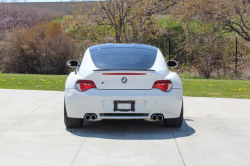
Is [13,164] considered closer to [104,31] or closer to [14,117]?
[14,117]

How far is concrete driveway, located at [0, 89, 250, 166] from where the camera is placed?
5.72 meters

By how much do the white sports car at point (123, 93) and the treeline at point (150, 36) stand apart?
48.8ft

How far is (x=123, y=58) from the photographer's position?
25.3ft

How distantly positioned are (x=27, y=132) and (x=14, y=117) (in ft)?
5.07

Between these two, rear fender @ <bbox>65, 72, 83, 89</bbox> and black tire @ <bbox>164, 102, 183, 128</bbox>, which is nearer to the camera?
rear fender @ <bbox>65, 72, 83, 89</bbox>

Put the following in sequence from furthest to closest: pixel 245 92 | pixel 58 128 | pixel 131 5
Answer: pixel 131 5 → pixel 245 92 → pixel 58 128

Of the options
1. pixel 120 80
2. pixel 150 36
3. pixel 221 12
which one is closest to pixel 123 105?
pixel 120 80

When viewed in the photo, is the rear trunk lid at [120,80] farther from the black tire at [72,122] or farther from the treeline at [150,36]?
the treeline at [150,36]

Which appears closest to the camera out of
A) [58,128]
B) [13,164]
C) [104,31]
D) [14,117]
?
[13,164]

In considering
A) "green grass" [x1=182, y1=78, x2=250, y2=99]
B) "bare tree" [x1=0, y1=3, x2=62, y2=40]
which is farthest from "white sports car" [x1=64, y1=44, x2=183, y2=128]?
"bare tree" [x1=0, y1=3, x2=62, y2=40]

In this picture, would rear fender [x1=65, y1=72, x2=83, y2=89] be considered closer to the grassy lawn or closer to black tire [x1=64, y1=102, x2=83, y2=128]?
black tire [x1=64, y1=102, x2=83, y2=128]

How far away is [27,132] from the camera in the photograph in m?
7.41

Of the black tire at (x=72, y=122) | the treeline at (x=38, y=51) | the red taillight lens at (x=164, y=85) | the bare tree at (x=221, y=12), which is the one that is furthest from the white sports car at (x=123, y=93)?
the treeline at (x=38, y=51)

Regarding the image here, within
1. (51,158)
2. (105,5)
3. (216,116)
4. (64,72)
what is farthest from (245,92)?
(64,72)
